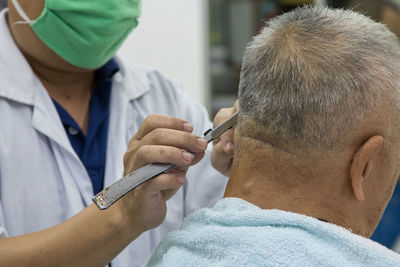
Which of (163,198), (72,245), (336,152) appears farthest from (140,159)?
(336,152)

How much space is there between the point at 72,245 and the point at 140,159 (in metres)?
0.25

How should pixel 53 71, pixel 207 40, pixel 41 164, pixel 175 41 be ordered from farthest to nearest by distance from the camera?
pixel 207 40, pixel 175 41, pixel 53 71, pixel 41 164

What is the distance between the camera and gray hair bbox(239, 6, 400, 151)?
2.64ft

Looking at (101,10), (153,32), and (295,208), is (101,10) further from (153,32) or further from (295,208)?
(153,32)

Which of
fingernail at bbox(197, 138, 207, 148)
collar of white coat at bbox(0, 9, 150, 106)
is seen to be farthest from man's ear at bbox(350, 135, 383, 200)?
collar of white coat at bbox(0, 9, 150, 106)

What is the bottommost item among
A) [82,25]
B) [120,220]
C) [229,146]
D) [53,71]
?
[120,220]

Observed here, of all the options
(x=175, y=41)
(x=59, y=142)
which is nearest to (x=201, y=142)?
(x=59, y=142)

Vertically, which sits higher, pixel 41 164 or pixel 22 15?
pixel 22 15

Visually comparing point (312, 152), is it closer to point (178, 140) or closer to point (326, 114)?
point (326, 114)

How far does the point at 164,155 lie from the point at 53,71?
554mm

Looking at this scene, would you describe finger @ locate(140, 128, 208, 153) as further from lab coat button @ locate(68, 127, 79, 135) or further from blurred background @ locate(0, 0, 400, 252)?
blurred background @ locate(0, 0, 400, 252)

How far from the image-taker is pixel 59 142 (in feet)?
3.90

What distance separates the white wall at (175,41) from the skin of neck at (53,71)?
40.1 inches

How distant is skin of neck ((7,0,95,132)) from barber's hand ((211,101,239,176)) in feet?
1.25
